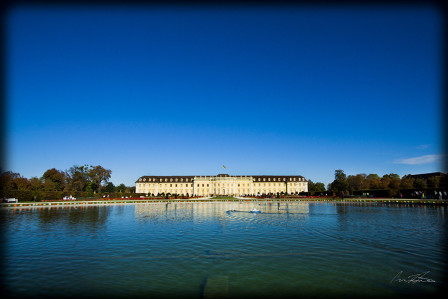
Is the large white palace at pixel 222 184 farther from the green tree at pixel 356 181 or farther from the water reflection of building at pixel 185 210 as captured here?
the water reflection of building at pixel 185 210

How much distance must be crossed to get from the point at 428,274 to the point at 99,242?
1142 centimetres

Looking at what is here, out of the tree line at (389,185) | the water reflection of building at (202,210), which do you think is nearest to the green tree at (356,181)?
the tree line at (389,185)

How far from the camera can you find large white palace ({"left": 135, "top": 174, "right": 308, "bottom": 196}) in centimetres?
11531

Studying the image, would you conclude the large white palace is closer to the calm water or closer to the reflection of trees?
the reflection of trees

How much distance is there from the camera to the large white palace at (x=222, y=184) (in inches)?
4540

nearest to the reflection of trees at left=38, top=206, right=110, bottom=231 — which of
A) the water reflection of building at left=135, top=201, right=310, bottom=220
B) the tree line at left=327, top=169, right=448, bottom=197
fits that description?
the water reflection of building at left=135, top=201, right=310, bottom=220

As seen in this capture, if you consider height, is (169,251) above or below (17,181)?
below

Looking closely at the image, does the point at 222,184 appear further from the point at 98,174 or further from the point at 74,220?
the point at 74,220

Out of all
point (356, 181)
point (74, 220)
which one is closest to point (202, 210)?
point (74, 220)

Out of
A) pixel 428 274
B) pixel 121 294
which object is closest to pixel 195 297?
pixel 121 294

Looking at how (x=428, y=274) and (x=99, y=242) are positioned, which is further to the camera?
(x=99, y=242)

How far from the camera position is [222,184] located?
377ft

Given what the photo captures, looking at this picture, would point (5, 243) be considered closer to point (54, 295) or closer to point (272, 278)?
point (54, 295)

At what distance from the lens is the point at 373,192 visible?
196 ft
